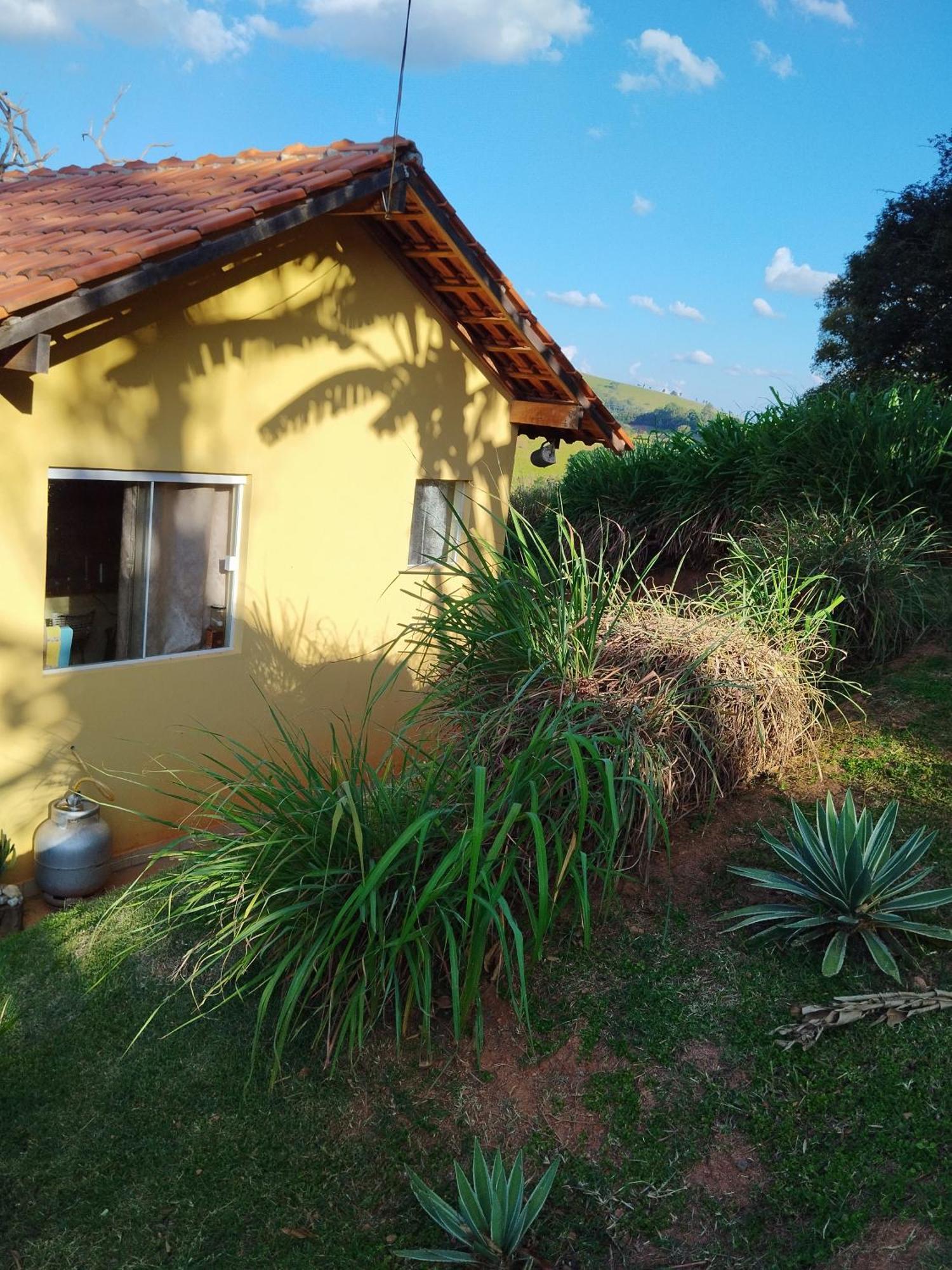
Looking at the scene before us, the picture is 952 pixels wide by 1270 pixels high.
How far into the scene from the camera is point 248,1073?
404cm

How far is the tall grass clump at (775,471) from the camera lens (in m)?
8.88

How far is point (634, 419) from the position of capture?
67.1 feet

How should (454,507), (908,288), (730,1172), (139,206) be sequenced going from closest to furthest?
(730,1172) → (139,206) → (454,507) → (908,288)

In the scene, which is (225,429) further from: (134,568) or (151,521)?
(134,568)

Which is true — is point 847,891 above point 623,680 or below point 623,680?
below

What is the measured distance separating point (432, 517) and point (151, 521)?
9.99 feet

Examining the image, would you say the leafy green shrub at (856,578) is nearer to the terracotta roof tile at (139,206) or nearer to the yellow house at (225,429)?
the yellow house at (225,429)

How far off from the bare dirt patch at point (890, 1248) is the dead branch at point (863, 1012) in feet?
2.31

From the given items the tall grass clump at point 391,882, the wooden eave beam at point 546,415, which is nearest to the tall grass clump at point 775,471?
the wooden eave beam at point 546,415

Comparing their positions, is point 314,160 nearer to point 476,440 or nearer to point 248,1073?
point 476,440

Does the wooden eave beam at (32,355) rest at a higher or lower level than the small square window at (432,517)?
higher

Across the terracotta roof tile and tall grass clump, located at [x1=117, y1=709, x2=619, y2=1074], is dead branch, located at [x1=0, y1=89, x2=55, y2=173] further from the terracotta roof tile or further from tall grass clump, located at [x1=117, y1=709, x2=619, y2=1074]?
tall grass clump, located at [x1=117, y1=709, x2=619, y2=1074]

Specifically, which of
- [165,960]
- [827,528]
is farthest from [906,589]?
[165,960]

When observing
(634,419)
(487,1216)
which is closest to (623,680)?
(487,1216)
